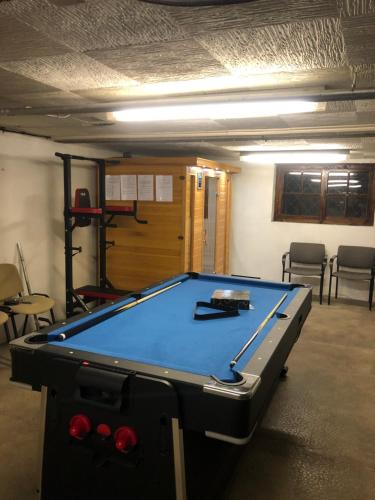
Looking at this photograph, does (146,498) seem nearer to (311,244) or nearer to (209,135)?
(209,135)

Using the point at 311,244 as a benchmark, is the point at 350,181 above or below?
above

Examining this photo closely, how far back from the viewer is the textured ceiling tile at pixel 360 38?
139cm

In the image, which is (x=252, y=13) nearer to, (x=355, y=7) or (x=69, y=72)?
(x=355, y=7)

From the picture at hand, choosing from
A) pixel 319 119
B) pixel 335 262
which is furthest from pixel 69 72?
pixel 335 262

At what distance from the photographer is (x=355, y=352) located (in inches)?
165

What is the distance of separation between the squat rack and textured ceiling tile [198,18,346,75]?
2966mm

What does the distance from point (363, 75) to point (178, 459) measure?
1.96 meters

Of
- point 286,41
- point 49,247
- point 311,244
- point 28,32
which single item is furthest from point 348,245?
point 28,32

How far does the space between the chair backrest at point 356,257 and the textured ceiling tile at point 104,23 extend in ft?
16.5

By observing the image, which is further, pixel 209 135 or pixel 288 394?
pixel 209 135

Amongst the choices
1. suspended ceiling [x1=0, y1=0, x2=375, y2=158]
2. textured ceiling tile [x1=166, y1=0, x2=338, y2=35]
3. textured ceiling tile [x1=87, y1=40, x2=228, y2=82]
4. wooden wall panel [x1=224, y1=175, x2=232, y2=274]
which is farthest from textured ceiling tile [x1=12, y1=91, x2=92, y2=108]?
wooden wall panel [x1=224, y1=175, x2=232, y2=274]

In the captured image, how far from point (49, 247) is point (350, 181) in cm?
436

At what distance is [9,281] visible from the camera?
4059 millimetres

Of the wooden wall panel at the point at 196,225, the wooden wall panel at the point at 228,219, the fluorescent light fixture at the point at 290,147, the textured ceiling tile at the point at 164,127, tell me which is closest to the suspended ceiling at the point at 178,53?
the textured ceiling tile at the point at 164,127
